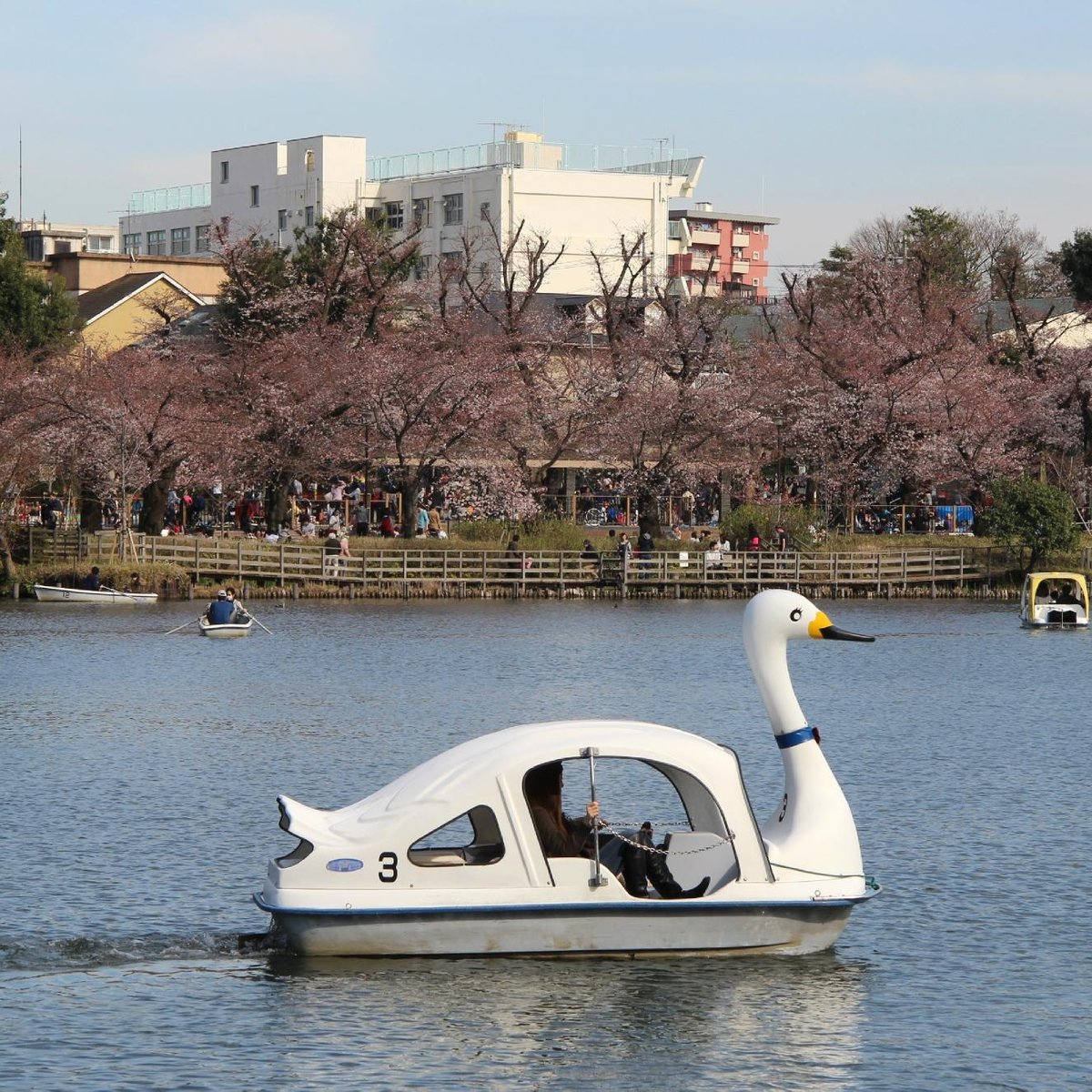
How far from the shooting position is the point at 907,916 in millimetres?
21391

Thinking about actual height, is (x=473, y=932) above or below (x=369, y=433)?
below

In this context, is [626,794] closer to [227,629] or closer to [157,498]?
[227,629]

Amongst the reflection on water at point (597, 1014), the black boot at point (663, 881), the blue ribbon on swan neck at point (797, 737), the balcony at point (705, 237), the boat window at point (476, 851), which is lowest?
the reflection on water at point (597, 1014)

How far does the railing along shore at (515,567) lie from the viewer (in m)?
67.1

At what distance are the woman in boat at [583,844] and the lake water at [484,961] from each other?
2.94ft

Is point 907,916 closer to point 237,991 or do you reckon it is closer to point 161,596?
point 237,991

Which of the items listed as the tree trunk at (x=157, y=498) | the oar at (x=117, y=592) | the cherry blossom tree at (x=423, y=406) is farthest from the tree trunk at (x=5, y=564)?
the cherry blossom tree at (x=423, y=406)

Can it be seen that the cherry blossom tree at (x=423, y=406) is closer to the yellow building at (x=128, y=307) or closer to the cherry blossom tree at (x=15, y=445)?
the cherry blossom tree at (x=15, y=445)

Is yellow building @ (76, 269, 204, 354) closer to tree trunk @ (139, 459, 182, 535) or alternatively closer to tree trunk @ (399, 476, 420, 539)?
tree trunk @ (139, 459, 182, 535)

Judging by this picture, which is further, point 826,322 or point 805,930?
point 826,322

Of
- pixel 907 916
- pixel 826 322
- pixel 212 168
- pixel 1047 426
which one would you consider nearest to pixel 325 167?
pixel 212 168

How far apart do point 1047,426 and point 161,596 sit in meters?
41.1

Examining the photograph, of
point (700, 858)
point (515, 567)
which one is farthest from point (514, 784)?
point (515, 567)

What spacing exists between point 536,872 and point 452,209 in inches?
4213
